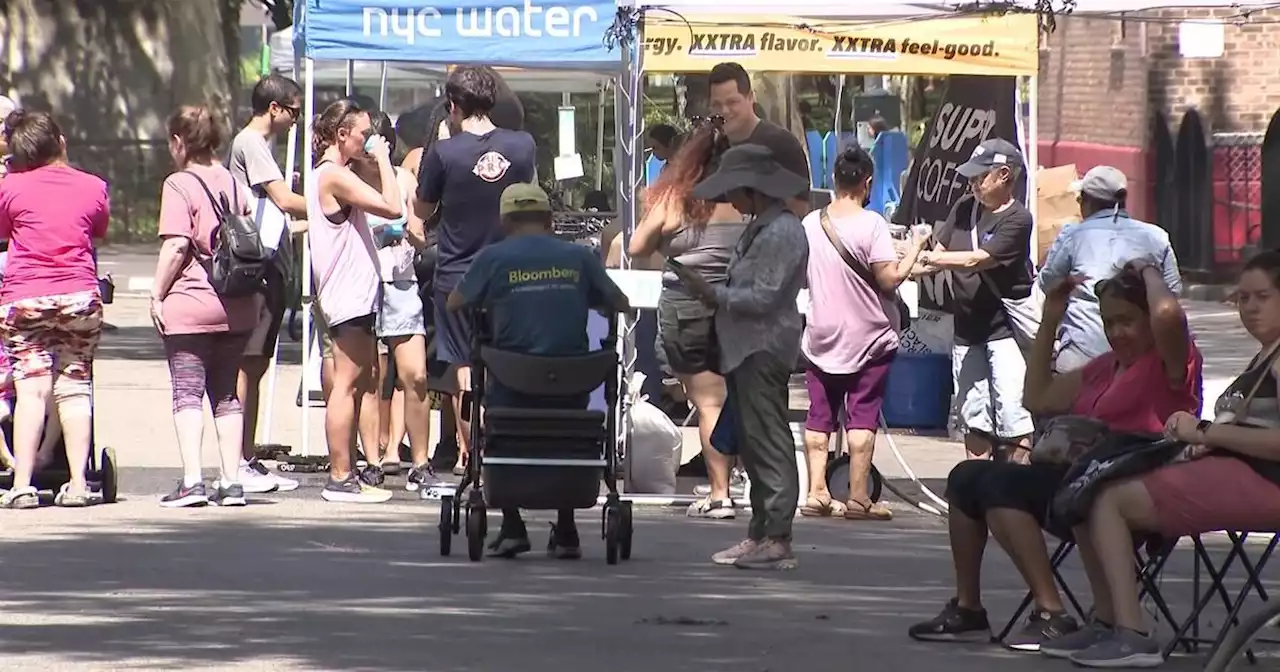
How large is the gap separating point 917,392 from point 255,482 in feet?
12.6

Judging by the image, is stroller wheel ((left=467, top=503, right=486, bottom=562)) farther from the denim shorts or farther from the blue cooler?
the blue cooler

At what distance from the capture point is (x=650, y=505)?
11.7 meters

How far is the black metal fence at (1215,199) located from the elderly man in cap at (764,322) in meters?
15.7

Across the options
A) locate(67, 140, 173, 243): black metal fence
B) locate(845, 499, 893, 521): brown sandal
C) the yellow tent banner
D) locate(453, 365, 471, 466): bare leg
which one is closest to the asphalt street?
locate(845, 499, 893, 521): brown sandal

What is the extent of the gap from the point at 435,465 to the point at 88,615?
452cm

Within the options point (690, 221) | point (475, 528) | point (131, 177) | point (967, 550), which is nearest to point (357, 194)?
point (690, 221)

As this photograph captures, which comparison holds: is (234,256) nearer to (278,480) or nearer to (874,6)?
(278,480)

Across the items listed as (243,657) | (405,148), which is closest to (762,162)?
(243,657)

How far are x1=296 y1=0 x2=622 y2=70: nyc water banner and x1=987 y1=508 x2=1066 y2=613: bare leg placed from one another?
16.2 ft

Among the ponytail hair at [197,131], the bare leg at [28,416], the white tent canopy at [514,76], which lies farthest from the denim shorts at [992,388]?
the white tent canopy at [514,76]

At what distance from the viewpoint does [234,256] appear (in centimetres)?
1102

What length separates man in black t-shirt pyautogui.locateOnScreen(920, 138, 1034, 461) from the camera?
11.3m

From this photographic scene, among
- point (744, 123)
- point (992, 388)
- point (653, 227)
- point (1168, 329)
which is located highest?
point (744, 123)

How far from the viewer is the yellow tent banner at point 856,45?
11586mm
